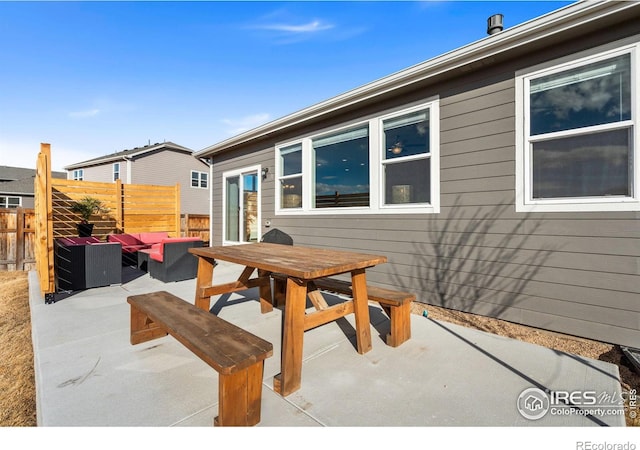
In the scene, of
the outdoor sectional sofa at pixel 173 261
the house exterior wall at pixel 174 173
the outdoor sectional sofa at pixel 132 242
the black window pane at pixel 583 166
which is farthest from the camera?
the house exterior wall at pixel 174 173

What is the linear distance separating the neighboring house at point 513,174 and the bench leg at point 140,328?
2893 mm

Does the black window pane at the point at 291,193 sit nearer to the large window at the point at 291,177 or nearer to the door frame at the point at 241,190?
the large window at the point at 291,177

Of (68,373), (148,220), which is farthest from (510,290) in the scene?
(148,220)

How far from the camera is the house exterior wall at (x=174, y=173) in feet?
46.8

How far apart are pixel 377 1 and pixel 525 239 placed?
14.3 ft

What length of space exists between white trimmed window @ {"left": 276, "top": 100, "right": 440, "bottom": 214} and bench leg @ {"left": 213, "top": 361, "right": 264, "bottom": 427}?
300 cm

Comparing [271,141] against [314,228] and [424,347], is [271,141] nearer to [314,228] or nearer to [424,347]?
[314,228]

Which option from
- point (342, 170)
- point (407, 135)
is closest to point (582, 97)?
point (407, 135)

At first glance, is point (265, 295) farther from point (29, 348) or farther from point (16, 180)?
point (16, 180)

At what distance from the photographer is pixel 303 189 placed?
5.39 m

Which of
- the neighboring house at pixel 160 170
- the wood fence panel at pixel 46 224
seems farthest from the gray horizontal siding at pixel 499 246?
the neighboring house at pixel 160 170

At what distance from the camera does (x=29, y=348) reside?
2670mm

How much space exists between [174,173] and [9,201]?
359 inches

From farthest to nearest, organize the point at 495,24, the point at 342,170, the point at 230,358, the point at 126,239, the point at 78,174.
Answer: the point at 78,174 → the point at 126,239 → the point at 342,170 → the point at 495,24 → the point at 230,358
